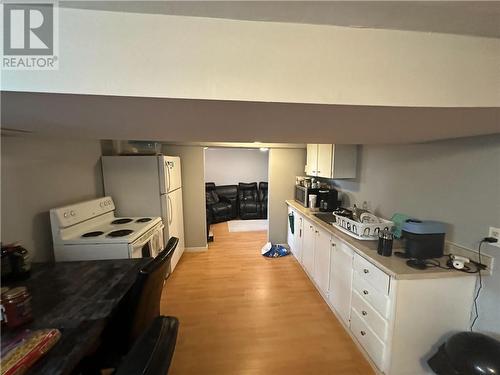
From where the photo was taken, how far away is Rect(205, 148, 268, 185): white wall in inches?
267

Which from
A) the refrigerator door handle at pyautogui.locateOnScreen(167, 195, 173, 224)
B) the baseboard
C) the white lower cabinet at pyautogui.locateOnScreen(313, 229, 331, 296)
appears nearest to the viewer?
the white lower cabinet at pyautogui.locateOnScreen(313, 229, 331, 296)

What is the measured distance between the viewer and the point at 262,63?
0.60 m

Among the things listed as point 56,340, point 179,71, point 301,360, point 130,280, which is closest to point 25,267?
point 130,280

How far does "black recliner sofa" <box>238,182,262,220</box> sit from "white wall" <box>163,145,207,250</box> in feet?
7.70

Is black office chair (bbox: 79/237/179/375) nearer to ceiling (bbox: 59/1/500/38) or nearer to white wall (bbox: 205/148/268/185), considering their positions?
ceiling (bbox: 59/1/500/38)

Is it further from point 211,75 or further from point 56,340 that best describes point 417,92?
point 56,340

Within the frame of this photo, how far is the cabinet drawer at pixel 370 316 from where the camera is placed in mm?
1601

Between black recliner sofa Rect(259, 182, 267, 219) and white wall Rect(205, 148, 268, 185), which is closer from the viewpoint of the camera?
black recliner sofa Rect(259, 182, 267, 219)

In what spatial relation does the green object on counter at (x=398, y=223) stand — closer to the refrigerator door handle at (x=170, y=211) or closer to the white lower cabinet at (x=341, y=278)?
the white lower cabinet at (x=341, y=278)

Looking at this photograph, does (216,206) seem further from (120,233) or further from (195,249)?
(120,233)

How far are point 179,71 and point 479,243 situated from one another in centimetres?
219

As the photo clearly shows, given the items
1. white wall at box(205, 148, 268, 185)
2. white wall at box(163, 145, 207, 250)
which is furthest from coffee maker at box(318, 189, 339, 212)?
white wall at box(205, 148, 268, 185)

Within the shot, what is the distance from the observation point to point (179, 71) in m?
0.58

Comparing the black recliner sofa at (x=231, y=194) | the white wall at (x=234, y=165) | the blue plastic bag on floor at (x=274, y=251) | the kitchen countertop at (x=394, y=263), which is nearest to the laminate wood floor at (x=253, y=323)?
the blue plastic bag on floor at (x=274, y=251)
